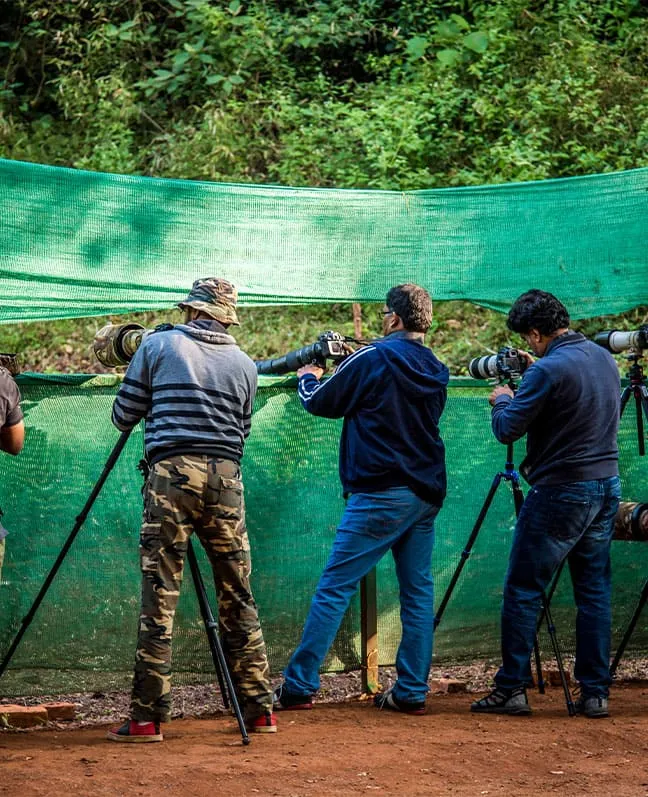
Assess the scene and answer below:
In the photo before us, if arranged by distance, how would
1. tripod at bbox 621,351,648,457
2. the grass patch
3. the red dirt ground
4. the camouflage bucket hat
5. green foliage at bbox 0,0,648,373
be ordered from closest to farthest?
the red dirt ground → the camouflage bucket hat → tripod at bbox 621,351,648,457 → the grass patch → green foliage at bbox 0,0,648,373

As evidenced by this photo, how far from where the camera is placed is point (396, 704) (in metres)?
5.12

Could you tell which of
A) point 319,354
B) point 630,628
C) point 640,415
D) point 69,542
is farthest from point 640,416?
point 69,542

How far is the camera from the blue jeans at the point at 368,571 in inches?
196

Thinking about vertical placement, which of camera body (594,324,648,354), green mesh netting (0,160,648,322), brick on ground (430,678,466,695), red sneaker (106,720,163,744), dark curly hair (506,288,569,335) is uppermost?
green mesh netting (0,160,648,322)

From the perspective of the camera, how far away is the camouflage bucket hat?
459cm

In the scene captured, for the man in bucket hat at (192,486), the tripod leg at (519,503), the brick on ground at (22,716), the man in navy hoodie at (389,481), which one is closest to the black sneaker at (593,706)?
the tripod leg at (519,503)

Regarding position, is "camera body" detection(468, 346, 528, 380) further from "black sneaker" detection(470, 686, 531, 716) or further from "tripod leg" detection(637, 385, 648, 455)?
"black sneaker" detection(470, 686, 531, 716)

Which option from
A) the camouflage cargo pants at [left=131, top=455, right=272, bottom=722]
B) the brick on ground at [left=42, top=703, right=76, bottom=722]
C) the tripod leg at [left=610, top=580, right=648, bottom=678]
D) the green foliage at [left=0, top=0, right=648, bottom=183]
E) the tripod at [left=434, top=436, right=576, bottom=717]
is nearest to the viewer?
the camouflage cargo pants at [left=131, top=455, right=272, bottom=722]

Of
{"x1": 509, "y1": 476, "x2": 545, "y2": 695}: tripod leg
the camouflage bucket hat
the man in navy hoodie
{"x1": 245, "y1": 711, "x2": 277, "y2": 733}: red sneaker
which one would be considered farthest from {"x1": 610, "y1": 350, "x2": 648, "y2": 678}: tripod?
the camouflage bucket hat

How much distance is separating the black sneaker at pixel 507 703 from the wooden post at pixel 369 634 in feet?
2.16

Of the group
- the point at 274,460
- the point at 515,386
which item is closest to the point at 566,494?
the point at 515,386

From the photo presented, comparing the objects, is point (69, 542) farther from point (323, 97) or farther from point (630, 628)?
point (323, 97)

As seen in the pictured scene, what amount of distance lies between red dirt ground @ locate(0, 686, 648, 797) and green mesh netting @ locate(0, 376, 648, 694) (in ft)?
1.47

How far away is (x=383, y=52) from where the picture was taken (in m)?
11.9
